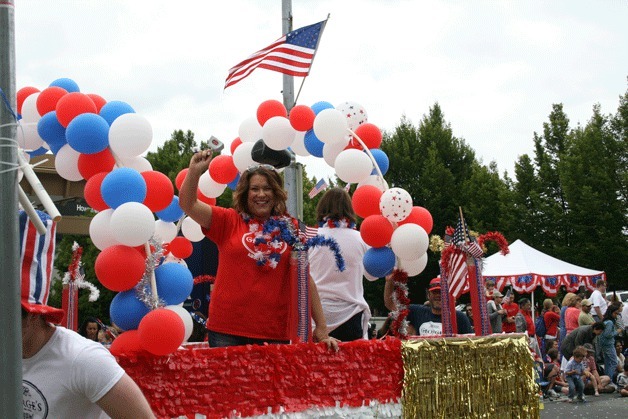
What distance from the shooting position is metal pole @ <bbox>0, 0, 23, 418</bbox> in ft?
7.41

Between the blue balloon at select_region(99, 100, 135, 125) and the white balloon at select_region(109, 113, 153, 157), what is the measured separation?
171 mm

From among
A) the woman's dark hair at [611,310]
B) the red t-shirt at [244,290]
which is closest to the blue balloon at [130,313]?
the red t-shirt at [244,290]

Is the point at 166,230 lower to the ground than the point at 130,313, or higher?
higher

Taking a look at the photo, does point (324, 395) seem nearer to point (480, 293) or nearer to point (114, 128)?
point (480, 293)

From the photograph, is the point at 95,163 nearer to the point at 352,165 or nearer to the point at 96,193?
the point at 96,193

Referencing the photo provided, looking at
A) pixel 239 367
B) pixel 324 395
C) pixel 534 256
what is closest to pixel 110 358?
pixel 239 367

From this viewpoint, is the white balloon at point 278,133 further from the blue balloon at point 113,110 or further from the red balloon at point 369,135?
the blue balloon at point 113,110

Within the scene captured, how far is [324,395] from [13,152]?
2933 millimetres

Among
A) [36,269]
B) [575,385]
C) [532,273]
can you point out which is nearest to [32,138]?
[36,269]

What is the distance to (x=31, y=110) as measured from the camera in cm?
593

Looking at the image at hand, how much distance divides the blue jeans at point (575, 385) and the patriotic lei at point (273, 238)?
31.2 feet

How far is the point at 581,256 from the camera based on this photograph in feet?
111

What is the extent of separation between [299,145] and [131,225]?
2.70 metres

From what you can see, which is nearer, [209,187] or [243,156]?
[243,156]
